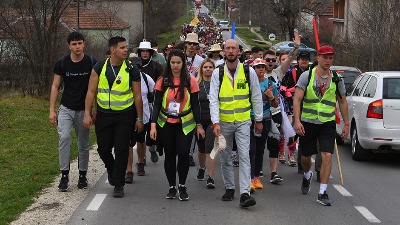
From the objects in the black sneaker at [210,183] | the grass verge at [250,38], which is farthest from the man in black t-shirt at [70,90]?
the grass verge at [250,38]

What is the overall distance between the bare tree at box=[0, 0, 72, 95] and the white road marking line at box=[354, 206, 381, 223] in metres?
16.7

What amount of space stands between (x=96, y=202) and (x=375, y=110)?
548 cm

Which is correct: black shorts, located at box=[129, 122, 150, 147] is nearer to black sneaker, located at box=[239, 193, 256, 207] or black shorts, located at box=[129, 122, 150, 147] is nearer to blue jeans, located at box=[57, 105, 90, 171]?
blue jeans, located at box=[57, 105, 90, 171]

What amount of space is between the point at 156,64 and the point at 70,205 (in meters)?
2.99

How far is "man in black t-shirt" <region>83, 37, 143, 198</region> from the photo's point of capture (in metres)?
8.67

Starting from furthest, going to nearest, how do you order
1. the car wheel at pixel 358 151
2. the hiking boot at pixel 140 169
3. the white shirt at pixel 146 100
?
the car wheel at pixel 358 151 < the hiking boot at pixel 140 169 < the white shirt at pixel 146 100

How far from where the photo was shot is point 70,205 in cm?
841

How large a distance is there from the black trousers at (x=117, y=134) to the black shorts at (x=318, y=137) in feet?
7.23

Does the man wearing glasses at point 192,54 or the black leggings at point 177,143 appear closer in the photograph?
the black leggings at point 177,143

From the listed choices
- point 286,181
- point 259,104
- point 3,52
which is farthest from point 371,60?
point 259,104

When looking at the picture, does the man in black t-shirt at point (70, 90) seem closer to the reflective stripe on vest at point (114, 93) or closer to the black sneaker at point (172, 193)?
the reflective stripe on vest at point (114, 93)

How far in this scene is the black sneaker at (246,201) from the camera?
8.23 m

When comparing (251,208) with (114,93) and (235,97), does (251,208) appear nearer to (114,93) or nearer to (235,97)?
(235,97)

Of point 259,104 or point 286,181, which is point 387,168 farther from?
point 259,104
